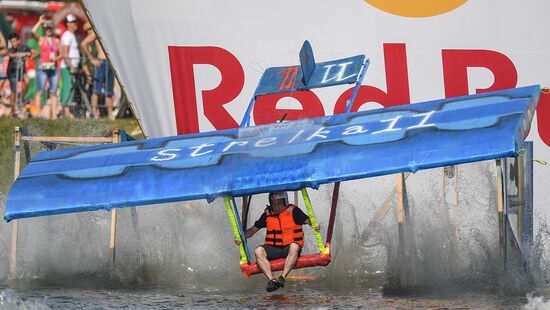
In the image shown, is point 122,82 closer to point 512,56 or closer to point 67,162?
point 67,162

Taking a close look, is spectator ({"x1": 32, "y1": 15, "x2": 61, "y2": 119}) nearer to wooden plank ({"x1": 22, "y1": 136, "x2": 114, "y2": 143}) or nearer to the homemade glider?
wooden plank ({"x1": 22, "y1": 136, "x2": 114, "y2": 143})

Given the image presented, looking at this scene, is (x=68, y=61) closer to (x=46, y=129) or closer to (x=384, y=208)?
(x=46, y=129)

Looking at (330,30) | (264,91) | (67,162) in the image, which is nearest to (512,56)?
(330,30)

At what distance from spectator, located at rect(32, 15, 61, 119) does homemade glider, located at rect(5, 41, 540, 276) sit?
722 centimetres

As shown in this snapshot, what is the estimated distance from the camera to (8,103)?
62.7ft

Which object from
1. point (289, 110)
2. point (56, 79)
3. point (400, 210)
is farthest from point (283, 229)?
point (56, 79)

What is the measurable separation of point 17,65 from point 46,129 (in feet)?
7.28

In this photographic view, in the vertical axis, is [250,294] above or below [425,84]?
below

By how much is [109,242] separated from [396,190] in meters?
3.23

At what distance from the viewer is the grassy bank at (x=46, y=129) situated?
52.5 feet

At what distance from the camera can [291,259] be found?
36.5 feet

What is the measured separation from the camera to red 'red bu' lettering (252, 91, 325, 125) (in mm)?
14672

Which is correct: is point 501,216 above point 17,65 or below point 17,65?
below

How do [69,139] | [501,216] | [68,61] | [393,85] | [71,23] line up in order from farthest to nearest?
[71,23] → [68,61] → [393,85] → [69,139] → [501,216]
